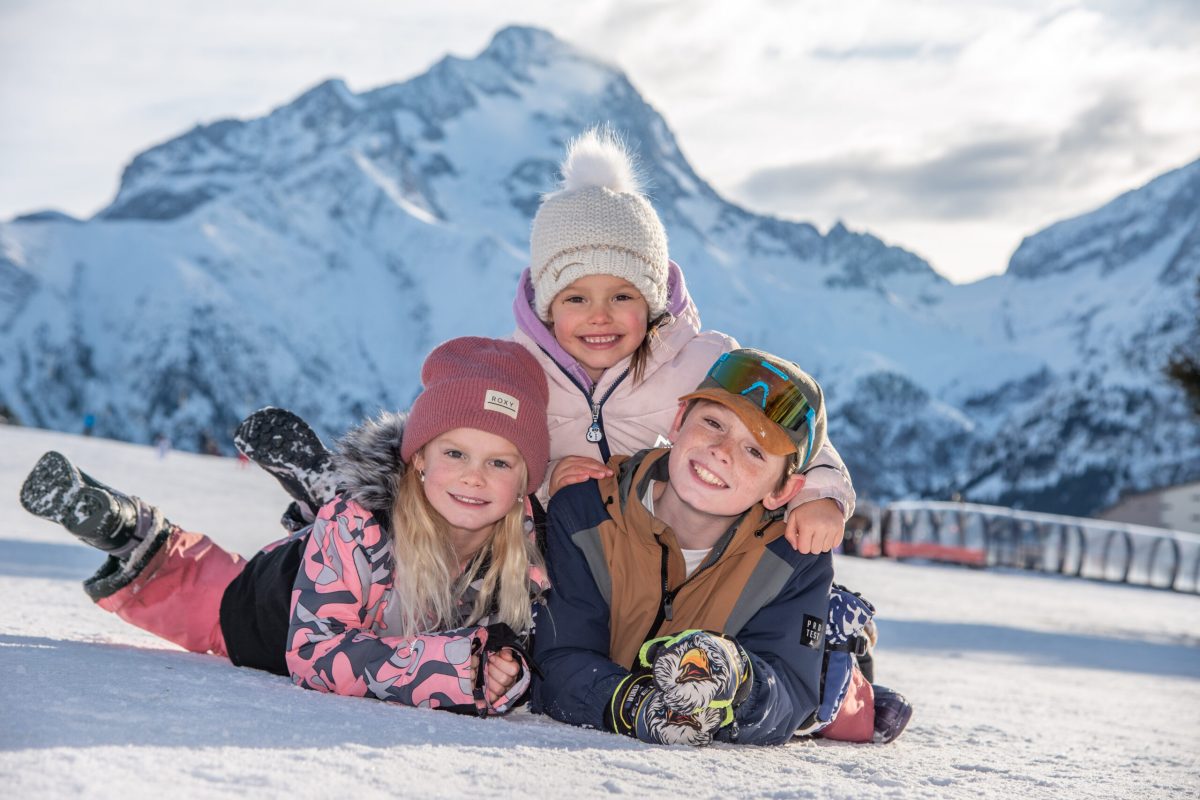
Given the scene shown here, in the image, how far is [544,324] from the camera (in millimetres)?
4141

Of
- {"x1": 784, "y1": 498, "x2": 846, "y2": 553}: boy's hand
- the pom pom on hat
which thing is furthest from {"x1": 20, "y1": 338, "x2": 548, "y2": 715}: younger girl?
the pom pom on hat

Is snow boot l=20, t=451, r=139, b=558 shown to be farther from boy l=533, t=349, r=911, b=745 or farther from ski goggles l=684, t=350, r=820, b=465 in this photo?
ski goggles l=684, t=350, r=820, b=465

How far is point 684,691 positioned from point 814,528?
0.71 meters

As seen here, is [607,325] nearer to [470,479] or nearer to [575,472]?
[575,472]

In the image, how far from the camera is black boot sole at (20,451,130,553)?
3.58 metres

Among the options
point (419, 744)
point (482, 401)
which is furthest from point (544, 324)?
point (419, 744)

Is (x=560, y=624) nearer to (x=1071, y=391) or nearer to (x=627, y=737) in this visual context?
(x=627, y=737)

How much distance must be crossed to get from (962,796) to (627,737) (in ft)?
2.59

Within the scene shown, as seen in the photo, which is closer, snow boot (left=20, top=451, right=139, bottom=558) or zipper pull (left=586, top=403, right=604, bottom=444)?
snow boot (left=20, top=451, right=139, bottom=558)

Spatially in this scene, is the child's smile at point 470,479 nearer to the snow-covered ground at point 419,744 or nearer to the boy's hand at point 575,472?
the boy's hand at point 575,472

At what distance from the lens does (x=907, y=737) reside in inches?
145

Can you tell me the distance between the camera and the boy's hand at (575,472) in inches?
131

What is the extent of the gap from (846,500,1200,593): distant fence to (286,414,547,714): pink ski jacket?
23549mm

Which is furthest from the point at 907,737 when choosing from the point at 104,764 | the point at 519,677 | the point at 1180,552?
the point at 1180,552
